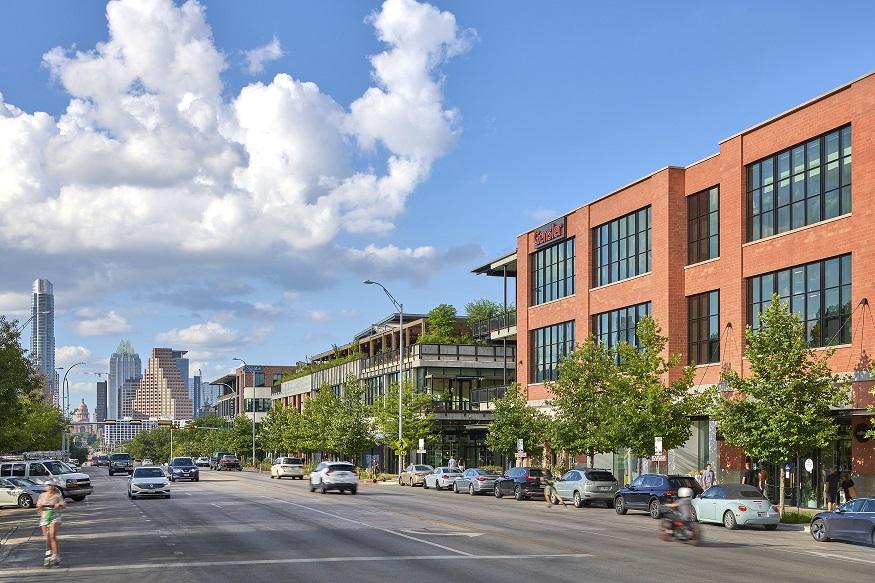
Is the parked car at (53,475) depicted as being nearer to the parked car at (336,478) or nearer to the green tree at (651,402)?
the parked car at (336,478)

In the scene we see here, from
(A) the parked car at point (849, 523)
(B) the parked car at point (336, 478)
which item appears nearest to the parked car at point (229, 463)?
(B) the parked car at point (336, 478)

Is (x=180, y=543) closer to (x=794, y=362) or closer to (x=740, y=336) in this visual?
(x=794, y=362)

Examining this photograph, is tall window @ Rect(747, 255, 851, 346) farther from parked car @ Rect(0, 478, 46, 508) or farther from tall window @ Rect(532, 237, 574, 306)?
parked car @ Rect(0, 478, 46, 508)

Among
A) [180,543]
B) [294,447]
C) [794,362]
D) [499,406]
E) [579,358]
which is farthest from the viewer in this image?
[294,447]

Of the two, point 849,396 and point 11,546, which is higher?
point 849,396

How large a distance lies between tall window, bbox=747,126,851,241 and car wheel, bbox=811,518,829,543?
47.5 feet

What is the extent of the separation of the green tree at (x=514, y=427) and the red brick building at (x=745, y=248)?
15.2 ft

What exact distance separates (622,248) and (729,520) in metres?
25.9

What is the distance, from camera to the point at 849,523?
2858cm

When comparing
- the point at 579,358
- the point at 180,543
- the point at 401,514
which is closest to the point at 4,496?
the point at 401,514

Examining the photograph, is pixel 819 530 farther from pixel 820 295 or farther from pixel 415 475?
pixel 415 475

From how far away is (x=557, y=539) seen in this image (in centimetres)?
2794

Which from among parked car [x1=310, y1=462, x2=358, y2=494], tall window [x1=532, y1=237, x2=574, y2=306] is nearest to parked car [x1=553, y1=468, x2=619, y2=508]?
parked car [x1=310, y1=462, x2=358, y2=494]

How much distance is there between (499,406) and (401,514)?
2676cm
